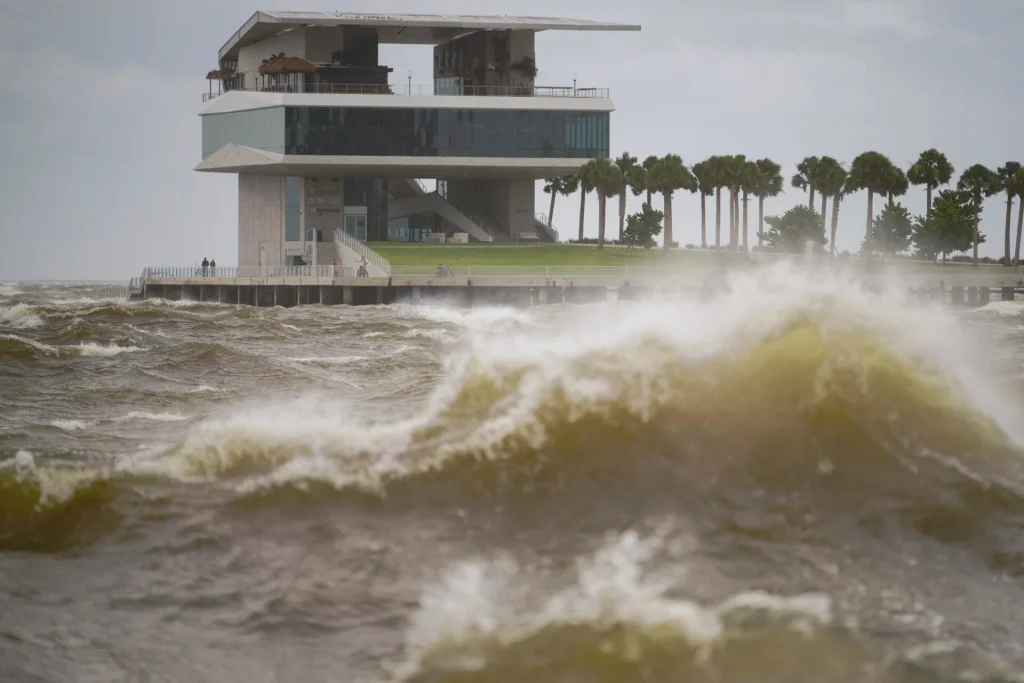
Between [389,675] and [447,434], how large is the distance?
13.4 ft

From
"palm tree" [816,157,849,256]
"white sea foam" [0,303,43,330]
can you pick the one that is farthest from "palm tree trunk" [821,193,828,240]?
"white sea foam" [0,303,43,330]

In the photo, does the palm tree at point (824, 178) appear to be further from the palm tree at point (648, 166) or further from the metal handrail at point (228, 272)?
the metal handrail at point (228, 272)

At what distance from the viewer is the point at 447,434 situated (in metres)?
11.9

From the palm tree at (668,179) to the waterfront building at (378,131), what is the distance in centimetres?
692

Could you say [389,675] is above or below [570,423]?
below

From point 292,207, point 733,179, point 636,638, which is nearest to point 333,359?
point 636,638

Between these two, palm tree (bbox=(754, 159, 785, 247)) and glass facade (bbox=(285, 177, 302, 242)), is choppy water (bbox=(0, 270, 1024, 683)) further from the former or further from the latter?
palm tree (bbox=(754, 159, 785, 247))

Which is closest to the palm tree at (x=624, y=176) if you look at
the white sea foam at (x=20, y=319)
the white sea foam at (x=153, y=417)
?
the white sea foam at (x=20, y=319)

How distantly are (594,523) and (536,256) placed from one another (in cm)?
7383

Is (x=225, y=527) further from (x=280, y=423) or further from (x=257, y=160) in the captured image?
(x=257, y=160)

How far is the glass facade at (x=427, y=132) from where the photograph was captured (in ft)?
283

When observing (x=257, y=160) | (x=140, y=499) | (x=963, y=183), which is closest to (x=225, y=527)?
(x=140, y=499)

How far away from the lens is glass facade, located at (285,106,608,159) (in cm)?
8619

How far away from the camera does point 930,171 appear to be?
369 ft
